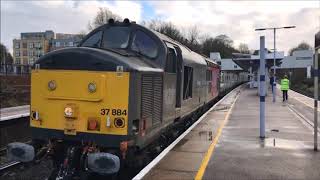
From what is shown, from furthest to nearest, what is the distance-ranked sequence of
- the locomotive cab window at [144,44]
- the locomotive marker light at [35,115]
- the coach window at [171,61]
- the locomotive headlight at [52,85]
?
the coach window at [171,61], the locomotive cab window at [144,44], the locomotive marker light at [35,115], the locomotive headlight at [52,85]

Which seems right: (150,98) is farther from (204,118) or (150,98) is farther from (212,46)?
(212,46)

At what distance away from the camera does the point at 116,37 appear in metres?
10.4

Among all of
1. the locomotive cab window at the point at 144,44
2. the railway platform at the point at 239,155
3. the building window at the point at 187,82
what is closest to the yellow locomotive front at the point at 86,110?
the railway platform at the point at 239,155

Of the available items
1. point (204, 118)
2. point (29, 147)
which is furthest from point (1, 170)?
point (204, 118)

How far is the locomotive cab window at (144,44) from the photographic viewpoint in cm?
1028

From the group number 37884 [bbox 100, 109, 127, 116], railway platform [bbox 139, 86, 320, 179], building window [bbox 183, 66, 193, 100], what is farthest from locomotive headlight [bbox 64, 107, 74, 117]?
building window [bbox 183, 66, 193, 100]

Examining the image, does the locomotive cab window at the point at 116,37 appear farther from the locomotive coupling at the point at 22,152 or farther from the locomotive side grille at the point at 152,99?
the locomotive coupling at the point at 22,152

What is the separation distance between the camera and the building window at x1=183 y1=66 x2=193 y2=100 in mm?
12873

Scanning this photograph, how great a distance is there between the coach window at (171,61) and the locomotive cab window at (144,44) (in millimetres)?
433

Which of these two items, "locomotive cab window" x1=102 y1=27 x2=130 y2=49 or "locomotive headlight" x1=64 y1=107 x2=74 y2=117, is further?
"locomotive cab window" x1=102 y1=27 x2=130 y2=49

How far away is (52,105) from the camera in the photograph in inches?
343

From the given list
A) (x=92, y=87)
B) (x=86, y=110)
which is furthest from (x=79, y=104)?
(x=92, y=87)

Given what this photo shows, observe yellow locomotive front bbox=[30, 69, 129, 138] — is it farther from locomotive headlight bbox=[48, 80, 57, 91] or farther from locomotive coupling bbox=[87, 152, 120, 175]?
locomotive coupling bbox=[87, 152, 120, 175]

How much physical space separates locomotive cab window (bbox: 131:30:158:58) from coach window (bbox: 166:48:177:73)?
43 centimetres
